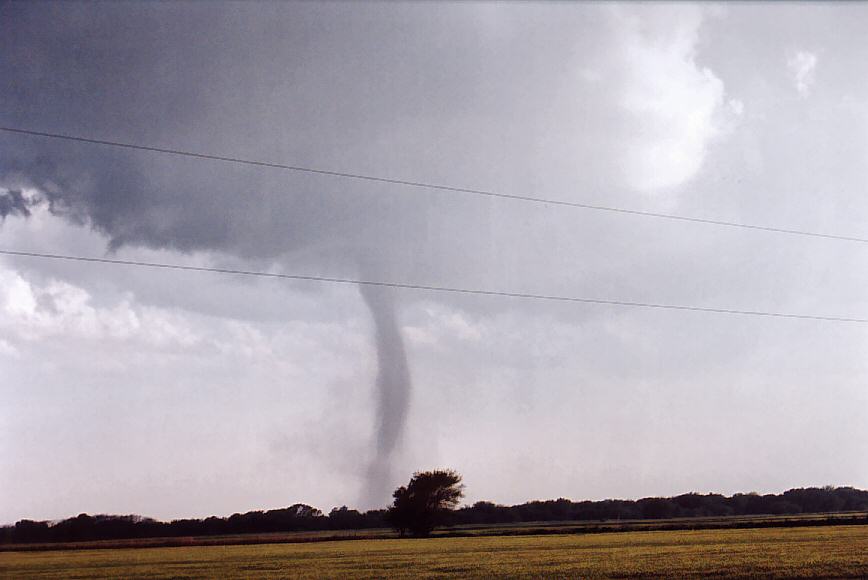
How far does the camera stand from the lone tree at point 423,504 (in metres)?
114

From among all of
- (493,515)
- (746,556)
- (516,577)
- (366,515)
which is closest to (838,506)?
(493,515)

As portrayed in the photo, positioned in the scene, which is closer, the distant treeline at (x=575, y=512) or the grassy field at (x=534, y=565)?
the grassy field at (x=534, y=565)

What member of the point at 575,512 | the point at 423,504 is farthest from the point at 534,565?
the point at 575,512

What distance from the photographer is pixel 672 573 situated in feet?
105

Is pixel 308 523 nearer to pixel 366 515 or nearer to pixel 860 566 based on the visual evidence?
pixel 366 515

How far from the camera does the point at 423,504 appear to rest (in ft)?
376

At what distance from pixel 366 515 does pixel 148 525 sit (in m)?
63.7

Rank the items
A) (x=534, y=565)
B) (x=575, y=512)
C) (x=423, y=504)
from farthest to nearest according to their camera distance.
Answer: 1. (x=575, y=512)
2. (x=423, y=504)
3. (x=534, y=565)

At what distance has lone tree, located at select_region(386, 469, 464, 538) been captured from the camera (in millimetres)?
113812

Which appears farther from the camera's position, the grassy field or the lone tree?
the lone tree

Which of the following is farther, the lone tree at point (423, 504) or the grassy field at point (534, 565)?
the lone tree at point (423, 504)

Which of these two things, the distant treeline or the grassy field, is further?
the distant treeline

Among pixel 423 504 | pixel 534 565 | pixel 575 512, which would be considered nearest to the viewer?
pixel 534 565

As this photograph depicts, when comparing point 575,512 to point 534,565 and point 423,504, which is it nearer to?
point 423,504
